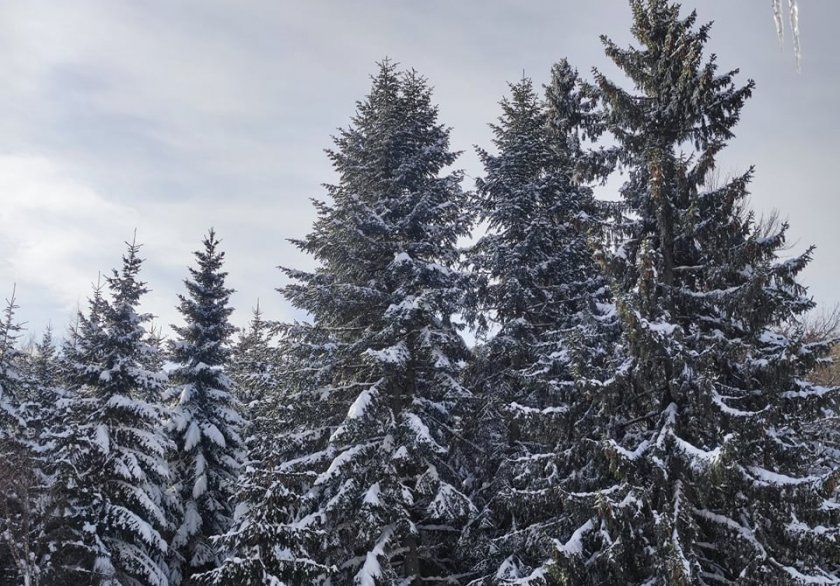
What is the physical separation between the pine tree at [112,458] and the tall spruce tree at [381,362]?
4.83 m

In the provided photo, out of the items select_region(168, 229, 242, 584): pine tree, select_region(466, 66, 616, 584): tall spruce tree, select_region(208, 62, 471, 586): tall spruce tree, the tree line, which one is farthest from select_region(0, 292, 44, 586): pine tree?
select_region(466, 66, 616, 584): tall spruce tree

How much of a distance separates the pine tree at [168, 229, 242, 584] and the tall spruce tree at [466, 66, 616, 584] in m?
10.2

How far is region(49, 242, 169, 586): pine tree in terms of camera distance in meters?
14.5

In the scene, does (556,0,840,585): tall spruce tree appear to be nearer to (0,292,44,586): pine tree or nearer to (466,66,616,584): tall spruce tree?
(466,66,616,584): tall spruce tree

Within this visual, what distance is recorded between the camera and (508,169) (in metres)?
18.6

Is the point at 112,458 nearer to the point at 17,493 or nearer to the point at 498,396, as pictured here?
the point at 17,493

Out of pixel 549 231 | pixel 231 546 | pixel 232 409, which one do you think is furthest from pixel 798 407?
pixel 232 409

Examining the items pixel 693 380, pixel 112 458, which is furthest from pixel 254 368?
pixel 693 380

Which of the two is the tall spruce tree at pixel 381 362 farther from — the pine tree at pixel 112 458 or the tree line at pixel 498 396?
→ the pine tree at pixel 112 458

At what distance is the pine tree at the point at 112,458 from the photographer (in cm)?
1446

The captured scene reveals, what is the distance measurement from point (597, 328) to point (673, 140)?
4.70 metres

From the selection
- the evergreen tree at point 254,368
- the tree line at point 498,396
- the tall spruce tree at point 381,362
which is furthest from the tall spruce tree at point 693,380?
the evergreen tree at point 254,368

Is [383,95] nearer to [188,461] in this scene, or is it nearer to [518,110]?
[518,110]

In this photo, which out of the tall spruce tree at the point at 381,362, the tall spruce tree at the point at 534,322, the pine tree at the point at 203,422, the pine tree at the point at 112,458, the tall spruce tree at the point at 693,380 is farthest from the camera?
the pine tree at the point at 203,422
